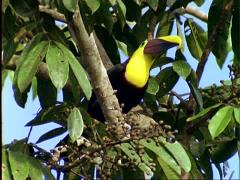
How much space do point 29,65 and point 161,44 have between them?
2.99 ft

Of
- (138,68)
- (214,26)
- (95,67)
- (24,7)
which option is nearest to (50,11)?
(24,7)

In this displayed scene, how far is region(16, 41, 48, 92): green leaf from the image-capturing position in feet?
5.24

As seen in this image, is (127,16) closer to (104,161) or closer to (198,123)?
A: (198,123)

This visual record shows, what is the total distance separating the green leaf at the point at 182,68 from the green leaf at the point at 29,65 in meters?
0.48

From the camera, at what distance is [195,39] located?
249cm

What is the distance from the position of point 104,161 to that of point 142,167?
12 centimetres

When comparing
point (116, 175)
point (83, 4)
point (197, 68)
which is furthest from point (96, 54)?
point (197, 68)

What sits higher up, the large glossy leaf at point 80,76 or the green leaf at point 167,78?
the large glossy leaf at point 80,76

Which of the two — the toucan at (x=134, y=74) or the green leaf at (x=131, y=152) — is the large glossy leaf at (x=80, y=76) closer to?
the green leaf at (x=131, y=152)

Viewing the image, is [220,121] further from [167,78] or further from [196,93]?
[167,78]

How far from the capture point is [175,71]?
2.05 metres

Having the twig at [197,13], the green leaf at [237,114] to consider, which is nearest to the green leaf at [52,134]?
the green leaf at [237,114]

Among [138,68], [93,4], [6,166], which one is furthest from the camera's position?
[138,68]

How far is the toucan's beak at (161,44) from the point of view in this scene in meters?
2.33
